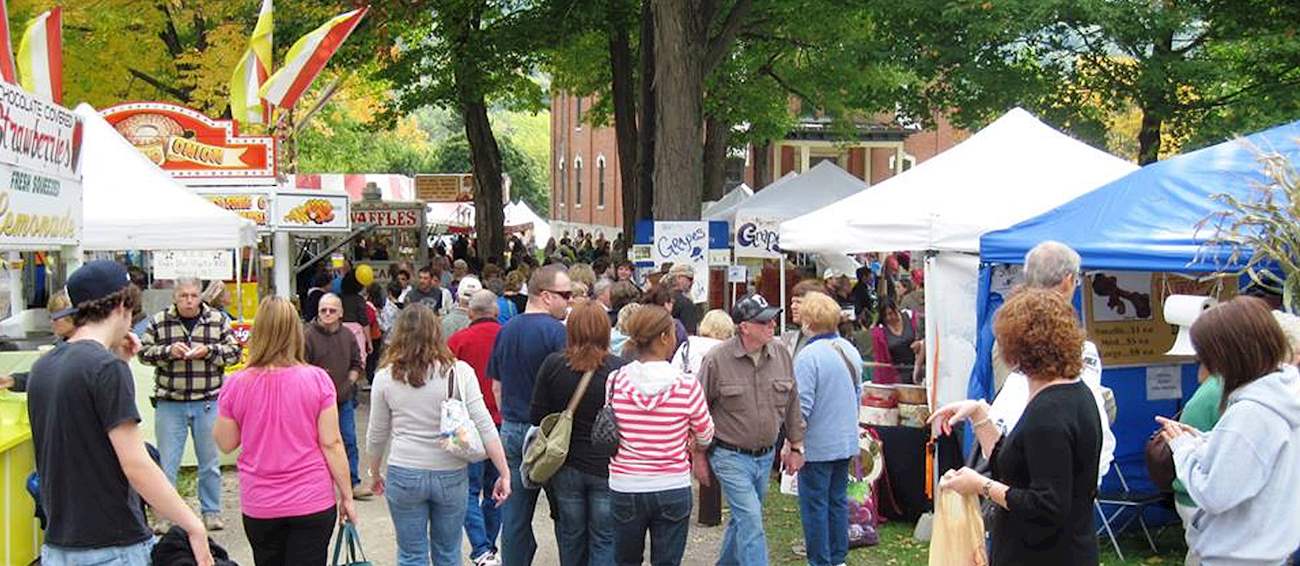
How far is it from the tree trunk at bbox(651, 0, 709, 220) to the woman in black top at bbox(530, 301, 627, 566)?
12532 millimetres

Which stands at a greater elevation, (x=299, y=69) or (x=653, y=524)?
(x=299, y=69)

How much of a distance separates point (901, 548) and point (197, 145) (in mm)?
9589

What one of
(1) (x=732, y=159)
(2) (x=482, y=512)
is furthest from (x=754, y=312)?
(1) (x=732, y=159)

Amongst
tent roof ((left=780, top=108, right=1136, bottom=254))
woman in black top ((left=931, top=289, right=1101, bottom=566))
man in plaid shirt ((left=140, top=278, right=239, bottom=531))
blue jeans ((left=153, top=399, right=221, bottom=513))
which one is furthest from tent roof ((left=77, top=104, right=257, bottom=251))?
woman in black top ((left=931, top=289, right=1101, bottom=566))

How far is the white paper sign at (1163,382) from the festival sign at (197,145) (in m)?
9.67

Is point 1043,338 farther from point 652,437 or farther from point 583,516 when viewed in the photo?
point 583,516

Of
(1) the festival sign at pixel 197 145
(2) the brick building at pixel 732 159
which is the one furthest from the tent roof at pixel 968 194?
(2) the brick building at pixel 732 159

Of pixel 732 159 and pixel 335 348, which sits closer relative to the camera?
pixel 335 348

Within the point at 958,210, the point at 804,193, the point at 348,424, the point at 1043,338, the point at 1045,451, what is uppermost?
the point at 804,193

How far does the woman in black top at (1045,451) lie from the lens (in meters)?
4.40

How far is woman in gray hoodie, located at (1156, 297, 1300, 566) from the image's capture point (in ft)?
15.1

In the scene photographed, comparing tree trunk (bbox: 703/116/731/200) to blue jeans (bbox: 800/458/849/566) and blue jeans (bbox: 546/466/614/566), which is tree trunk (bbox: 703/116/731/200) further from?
blue jeans (bbox: 546/466/614/566)

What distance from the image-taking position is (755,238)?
19.2 metres

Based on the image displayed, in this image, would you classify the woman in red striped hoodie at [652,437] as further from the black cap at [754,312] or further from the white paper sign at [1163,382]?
the white paper sign at [1163,382]
